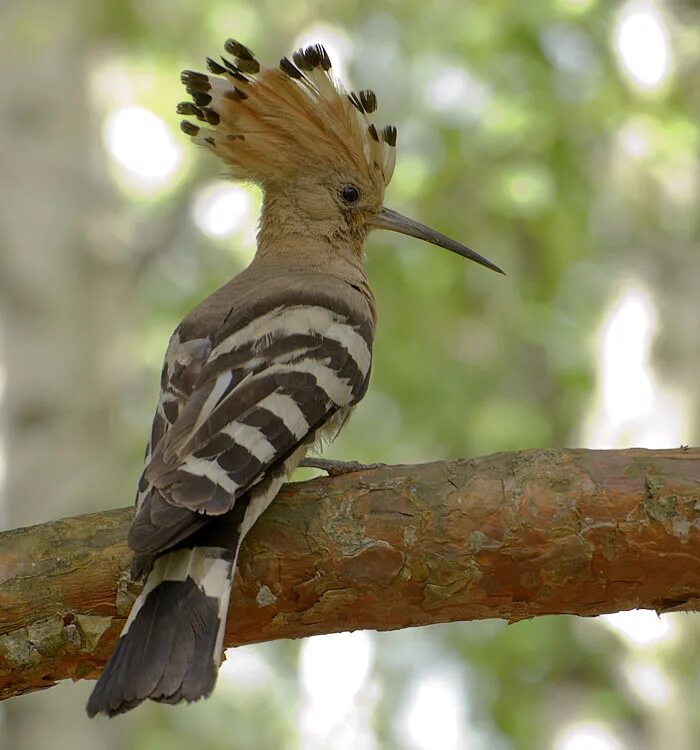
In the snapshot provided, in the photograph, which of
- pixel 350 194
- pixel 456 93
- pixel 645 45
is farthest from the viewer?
pixel 456 93

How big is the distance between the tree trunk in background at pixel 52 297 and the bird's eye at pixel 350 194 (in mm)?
2329

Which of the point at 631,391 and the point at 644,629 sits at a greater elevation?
the point at 631,391

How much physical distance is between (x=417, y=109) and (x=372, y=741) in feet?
13.7

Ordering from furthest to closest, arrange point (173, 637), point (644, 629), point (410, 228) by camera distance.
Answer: point (644, 629) < point (410, 228) < point (173, 637)

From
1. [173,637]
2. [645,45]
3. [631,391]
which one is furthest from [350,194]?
[645,45]

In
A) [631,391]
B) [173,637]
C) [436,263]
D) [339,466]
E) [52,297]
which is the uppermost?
[436,263]

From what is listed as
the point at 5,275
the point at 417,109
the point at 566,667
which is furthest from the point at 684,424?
the point at 5,275

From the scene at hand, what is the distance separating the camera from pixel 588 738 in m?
6.22

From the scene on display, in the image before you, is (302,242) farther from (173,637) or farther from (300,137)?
(173,637)

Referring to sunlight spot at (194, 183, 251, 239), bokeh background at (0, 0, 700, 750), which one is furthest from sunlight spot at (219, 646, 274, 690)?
sunlight spot at (194, 183, 251, 239)

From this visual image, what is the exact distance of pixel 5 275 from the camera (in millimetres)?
5617

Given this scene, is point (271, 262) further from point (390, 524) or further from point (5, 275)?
point (5, 275)

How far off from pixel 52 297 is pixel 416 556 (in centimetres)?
376

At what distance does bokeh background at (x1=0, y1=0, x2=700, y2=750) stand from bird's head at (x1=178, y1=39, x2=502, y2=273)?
2236 mm
